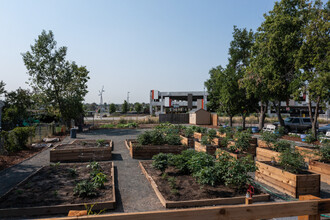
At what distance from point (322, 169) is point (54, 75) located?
2365cm

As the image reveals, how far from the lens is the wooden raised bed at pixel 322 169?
24.3 ft

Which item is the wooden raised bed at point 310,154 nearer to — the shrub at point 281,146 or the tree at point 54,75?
the shrub at point 281,146

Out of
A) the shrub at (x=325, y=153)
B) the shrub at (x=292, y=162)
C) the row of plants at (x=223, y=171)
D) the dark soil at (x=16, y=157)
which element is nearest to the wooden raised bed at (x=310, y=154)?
the shrub at (x=325, y=153)

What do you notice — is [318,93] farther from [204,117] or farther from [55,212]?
[204,117]

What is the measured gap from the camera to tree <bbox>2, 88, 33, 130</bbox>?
73.5ft

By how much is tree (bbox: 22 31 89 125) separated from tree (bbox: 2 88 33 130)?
2160mm

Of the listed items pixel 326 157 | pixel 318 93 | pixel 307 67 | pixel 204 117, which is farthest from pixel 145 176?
pixel 204 117

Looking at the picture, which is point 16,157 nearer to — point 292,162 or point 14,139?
point 14,139

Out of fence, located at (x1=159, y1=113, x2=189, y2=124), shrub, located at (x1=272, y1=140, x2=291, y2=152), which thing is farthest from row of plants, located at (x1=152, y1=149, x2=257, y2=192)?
fence, located at (x1=159, y1=113, x2=189, y2=124)

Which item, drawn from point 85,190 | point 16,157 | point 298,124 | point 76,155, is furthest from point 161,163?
point 298,124

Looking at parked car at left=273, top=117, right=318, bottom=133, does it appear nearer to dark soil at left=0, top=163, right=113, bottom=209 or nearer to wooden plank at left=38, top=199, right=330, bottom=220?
dark soil at left=0, top=163, right=113, bottom=209

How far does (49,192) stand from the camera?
19.9 ft

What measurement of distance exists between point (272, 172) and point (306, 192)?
3.38 ft

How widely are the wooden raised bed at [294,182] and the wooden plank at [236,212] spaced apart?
14.9 ft
